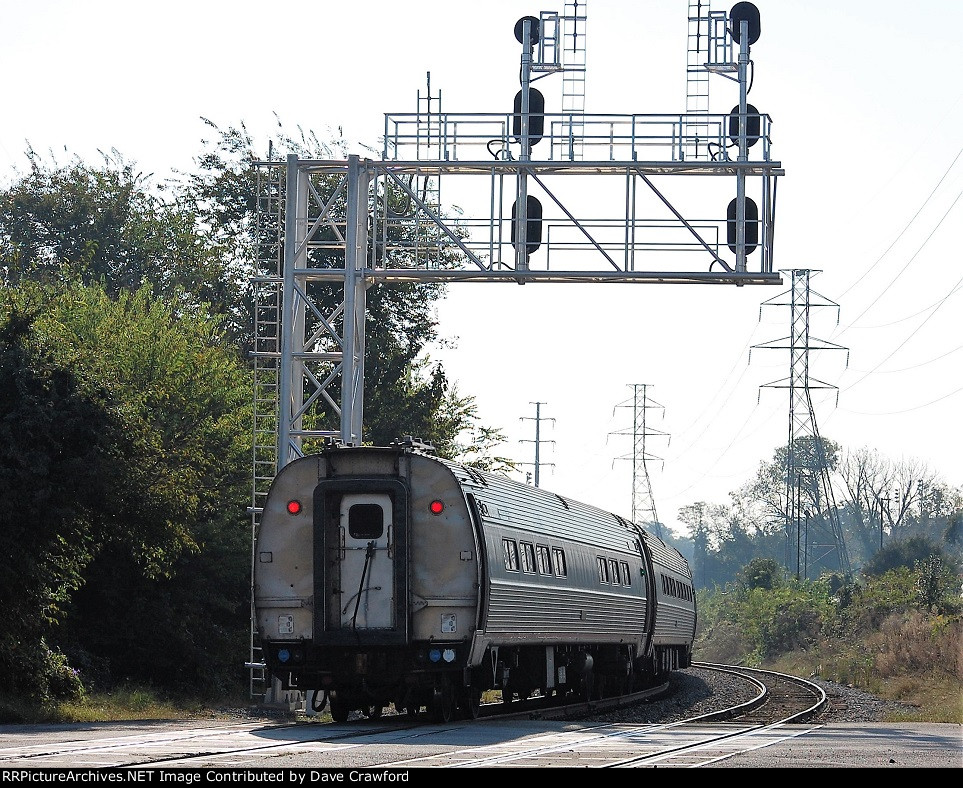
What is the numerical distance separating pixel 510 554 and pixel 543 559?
1914 millimetres

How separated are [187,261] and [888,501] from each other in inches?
3214

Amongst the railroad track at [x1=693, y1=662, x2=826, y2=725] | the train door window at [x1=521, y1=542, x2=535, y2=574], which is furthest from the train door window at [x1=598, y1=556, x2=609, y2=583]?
the train door window at [x1=521, y1=542, x2=535, y2=574]

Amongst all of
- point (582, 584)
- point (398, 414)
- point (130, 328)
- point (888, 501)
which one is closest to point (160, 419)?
point (130, 328)

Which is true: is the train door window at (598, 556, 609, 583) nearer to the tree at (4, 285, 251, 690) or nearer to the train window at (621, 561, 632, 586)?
the train window at (621, 561, 632, 586)

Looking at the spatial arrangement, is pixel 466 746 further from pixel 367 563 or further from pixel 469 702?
pixel 469 702

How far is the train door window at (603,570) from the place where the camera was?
1013 inches

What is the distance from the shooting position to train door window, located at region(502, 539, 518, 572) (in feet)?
65.6

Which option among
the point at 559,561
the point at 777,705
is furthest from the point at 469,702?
the point at 777,705

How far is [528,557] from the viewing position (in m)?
21.2

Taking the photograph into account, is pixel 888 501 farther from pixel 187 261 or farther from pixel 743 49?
pixel 743 49

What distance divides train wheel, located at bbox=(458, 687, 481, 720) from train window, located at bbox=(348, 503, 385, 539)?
2.44 meters

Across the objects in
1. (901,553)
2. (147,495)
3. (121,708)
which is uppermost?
(147,495)

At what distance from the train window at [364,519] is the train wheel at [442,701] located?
6.60 ft

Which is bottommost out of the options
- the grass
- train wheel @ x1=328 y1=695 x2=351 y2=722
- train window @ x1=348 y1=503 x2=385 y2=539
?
the grass
